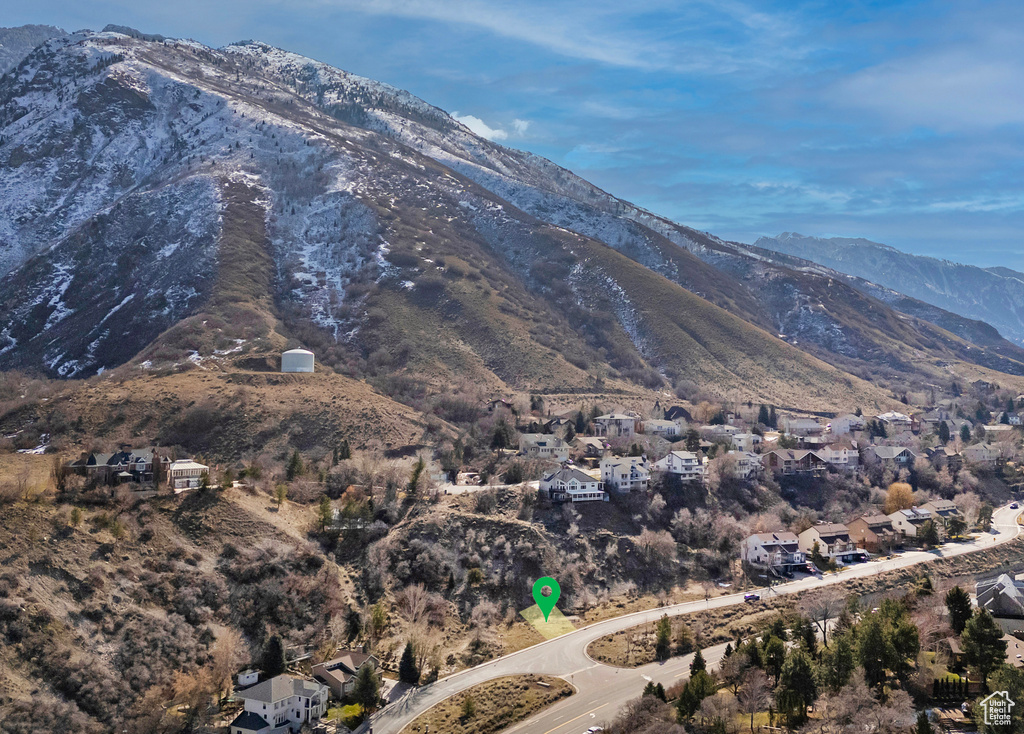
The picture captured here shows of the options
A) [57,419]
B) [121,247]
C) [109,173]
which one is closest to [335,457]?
[57,419]

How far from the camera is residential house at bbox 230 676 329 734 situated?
3944 centimetres

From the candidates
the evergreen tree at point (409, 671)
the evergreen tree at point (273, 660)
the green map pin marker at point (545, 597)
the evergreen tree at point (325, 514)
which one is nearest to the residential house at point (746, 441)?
the green map pin marker at point (545, 597)

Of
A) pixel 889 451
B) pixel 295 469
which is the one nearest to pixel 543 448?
pixel 295 469

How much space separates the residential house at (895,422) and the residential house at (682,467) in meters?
50.3

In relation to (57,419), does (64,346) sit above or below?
above

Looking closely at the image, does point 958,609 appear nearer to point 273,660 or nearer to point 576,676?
point 576,676

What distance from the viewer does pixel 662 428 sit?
9962 centimetres

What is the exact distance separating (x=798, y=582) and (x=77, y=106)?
20817 centimetres

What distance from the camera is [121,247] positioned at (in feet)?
498

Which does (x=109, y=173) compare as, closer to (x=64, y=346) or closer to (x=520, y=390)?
(x=64, y=346)

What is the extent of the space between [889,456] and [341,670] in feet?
246

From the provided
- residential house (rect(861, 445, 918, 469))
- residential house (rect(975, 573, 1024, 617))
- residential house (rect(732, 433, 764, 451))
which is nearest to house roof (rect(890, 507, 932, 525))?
residential house (rect(861, 445, 918, 469))

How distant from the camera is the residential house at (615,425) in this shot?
9688 cm

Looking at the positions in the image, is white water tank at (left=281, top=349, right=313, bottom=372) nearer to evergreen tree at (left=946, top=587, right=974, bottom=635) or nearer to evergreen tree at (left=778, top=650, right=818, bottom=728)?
evergreen tree at (left=778, top=650, right=818, bottom=728)
